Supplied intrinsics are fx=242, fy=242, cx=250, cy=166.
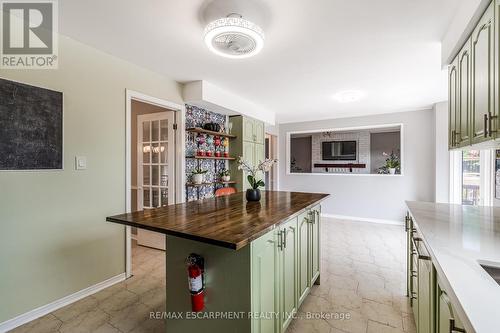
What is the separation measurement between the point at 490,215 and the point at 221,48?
238 centimetres

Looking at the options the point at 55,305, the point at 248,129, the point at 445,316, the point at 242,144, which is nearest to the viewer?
the point at 445,316

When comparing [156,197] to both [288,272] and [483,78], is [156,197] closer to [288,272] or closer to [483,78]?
[288,272]

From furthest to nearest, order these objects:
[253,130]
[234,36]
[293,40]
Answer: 1. [253,130]
2. [293,40]
3. [234,36]

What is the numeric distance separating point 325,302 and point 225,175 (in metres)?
2.58

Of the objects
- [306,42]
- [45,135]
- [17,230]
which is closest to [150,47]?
[45,135]

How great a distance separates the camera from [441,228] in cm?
144

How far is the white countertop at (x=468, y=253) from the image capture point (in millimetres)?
680

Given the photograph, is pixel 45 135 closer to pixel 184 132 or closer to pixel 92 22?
pixel 92 22

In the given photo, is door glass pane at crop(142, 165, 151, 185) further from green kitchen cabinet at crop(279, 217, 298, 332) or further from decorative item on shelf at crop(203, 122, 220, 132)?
green kitchen cabinet at crop(279, 217, 298, 332)

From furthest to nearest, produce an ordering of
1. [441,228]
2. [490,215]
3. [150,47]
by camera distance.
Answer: [150,47] → [490,215] → [441,228]

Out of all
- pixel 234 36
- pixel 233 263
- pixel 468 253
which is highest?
pixel 234 36

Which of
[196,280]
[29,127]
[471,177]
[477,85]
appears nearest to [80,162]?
[29,127]

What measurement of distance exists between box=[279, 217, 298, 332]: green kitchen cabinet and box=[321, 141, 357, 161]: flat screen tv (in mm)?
6443

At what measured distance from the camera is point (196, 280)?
1.31 metres
